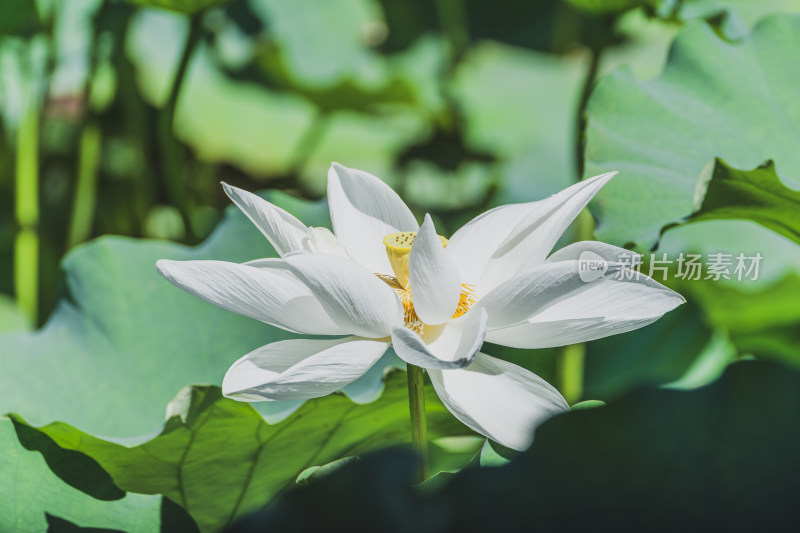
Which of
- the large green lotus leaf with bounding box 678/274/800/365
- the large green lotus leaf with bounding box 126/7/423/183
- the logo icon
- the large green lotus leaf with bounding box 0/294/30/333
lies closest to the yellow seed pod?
the logo icon

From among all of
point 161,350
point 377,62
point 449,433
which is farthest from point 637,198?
point 377,62

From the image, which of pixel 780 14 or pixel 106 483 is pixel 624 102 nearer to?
pixel 780 14

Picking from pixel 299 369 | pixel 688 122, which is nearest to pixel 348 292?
pixel 299 369

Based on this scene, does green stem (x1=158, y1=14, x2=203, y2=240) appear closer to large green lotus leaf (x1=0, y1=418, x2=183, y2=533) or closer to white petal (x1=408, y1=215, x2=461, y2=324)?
large green lotus leaf (x1=0, y1=418, x2=183, y2=533)

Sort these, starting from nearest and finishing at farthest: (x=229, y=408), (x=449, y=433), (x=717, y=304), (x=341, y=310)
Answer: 1. (x=341, y=310)
2. (x=229, y=408)
3. (x=449, y=433)
4. (x=717, y=304)

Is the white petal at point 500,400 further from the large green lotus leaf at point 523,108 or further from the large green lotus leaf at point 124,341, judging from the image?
the large green lotus leaf at point 523,108

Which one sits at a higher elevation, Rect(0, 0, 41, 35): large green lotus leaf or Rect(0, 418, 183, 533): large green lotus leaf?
Rect(0, 0, 41, 35): large green lotus leaf

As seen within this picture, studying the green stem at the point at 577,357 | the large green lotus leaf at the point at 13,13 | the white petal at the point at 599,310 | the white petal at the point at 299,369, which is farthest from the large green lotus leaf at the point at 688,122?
the large green lotus leaf at the point at 13,13
